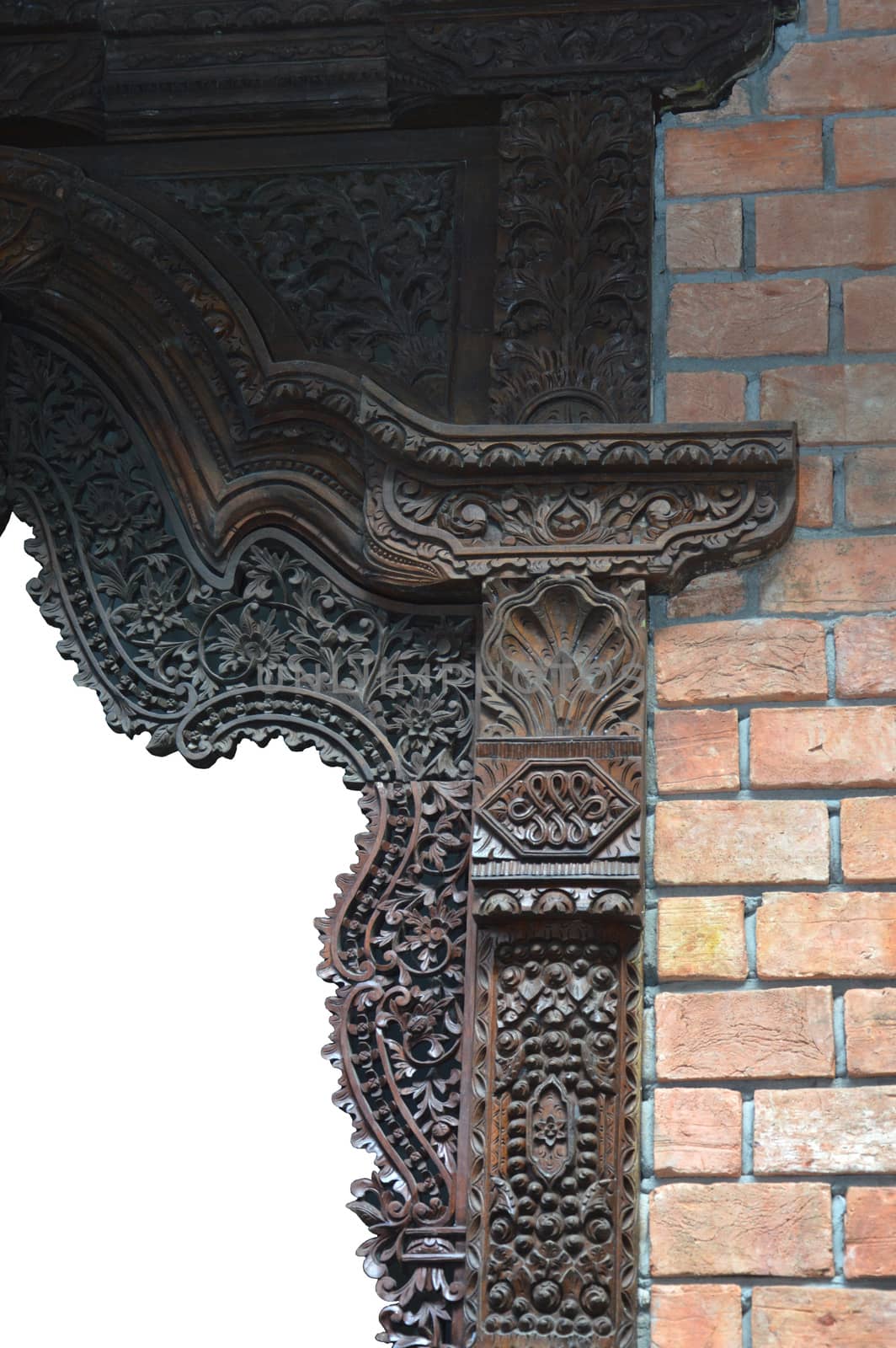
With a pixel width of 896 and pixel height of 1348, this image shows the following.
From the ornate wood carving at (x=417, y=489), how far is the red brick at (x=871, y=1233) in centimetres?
31

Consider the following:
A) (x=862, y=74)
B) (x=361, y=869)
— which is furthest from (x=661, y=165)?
(x=361, y=869)

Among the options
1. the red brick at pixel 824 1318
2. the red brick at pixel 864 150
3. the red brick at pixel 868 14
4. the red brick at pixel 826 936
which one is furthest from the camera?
the red brick at pixel 868 14

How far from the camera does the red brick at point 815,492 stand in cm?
387

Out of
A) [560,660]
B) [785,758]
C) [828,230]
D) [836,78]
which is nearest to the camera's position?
[785,758]

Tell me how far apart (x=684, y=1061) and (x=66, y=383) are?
→ 1.68 metres

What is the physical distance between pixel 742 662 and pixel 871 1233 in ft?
3.00

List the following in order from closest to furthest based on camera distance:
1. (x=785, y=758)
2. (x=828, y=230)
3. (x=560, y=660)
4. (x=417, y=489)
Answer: (x=785, y=758)
(x=560, y=660)
(x=417, y=489)
(x=828, y=230)

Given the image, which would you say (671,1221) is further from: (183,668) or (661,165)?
(661,165)

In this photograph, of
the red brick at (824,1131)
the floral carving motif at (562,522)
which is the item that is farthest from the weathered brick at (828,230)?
the red brick at (824,1131)

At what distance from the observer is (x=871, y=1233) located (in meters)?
3.37

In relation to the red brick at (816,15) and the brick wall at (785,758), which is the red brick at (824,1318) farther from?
the red brick at (816,15)

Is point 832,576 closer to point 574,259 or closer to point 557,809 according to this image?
point 557,809

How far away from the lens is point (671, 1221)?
3418 mm

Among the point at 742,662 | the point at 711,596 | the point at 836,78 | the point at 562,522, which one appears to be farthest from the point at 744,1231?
the point at 836,78
